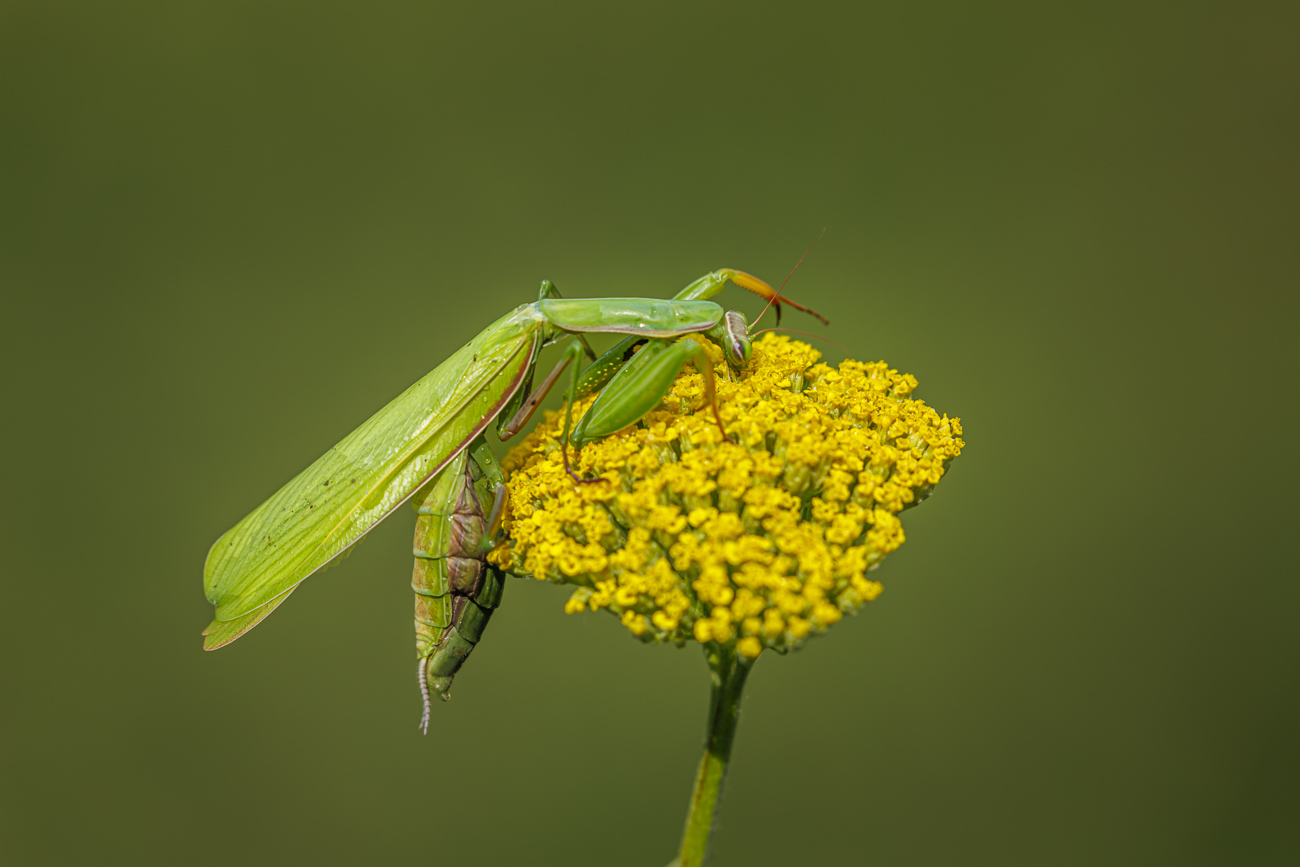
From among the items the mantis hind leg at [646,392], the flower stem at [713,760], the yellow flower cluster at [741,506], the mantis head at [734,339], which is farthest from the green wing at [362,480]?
the flower stem at [713,760]

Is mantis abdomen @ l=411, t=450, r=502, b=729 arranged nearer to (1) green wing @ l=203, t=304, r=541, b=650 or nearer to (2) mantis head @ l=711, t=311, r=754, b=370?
(1) green wing @ l=203, t=304, r=541, b=650

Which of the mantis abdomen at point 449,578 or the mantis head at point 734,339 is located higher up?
the mantis head at point 734,339

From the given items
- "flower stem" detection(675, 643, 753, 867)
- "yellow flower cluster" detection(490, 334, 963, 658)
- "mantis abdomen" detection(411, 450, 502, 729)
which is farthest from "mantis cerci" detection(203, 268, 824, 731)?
"flower stem" detection(675, 643, 753, 867)

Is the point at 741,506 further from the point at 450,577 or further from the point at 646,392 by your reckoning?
the point at 450,577

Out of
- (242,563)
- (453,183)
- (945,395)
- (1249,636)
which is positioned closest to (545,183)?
(453,183)

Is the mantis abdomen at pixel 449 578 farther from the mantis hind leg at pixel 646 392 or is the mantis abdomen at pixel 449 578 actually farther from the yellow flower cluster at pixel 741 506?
the mantis hind leg at pixel 646 392

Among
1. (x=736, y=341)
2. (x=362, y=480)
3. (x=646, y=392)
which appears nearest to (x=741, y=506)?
(x=646, y=392)
